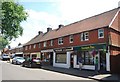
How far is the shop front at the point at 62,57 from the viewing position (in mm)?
32062

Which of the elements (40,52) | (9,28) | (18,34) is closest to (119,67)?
(18,34)

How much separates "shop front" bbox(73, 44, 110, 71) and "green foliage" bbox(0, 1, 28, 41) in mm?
10115

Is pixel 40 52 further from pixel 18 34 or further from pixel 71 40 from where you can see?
pixel 18 34

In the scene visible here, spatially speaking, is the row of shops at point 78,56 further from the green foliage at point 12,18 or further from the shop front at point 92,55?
the green foliage at point 12,18

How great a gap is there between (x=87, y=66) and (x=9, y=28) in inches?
569

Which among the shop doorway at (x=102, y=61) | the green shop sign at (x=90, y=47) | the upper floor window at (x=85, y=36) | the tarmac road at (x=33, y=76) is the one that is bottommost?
the tarmac road at (x=33, y=76)

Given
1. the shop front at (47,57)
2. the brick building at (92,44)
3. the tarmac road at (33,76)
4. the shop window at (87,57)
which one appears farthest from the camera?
the shop front at (47,57)

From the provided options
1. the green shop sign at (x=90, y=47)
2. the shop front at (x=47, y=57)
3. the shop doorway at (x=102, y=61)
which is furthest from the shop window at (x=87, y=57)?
the shop front at (x=47, y=57)

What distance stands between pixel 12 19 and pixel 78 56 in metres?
15.5

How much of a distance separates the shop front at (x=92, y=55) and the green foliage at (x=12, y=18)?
10.1 m

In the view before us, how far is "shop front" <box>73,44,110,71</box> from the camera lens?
24.6 meters

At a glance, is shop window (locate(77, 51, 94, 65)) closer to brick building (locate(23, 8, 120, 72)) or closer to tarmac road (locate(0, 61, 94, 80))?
brick building (locate(23, 8, 120, 72))

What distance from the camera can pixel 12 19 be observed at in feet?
52.7

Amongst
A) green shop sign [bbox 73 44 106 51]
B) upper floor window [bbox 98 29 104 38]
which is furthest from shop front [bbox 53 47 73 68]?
upper floor window [bbox 98 29 104 38]
